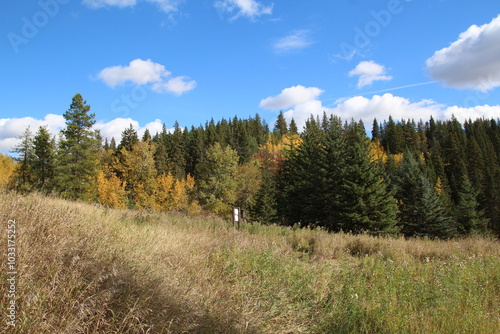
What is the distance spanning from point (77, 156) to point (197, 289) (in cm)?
2887

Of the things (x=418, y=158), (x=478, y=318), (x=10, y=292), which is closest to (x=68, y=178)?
(x=10, y=292)

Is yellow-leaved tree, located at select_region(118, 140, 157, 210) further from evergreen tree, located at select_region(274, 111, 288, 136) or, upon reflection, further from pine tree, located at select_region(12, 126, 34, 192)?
evergreen tree, located at select_region(274, 111, 288, 136)

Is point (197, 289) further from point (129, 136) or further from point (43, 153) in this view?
point (129, 136)

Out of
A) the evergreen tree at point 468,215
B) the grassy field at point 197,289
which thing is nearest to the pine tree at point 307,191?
the grassy field at point 197,289

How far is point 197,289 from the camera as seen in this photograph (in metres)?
3.67

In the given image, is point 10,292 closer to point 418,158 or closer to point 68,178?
point 68,178

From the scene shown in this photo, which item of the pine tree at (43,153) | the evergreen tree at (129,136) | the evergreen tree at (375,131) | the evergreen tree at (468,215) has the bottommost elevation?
the evergreen tree at (468,215)

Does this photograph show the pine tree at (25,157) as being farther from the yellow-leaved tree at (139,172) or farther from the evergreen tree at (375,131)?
the evergreen tree at (375,131)

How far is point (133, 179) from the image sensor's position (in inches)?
1561

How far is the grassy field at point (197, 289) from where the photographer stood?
249 cm

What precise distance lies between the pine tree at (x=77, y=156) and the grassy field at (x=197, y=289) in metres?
25.5

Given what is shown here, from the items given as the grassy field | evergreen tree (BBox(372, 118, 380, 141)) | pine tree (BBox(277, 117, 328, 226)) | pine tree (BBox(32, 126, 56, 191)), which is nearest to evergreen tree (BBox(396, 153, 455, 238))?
pine tree (BBox(277, 117, 328, 226))

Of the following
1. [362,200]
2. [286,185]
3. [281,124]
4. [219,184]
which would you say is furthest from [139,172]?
[281,124]

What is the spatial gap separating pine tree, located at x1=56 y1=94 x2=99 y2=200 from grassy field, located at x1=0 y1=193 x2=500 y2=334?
1006 inches
